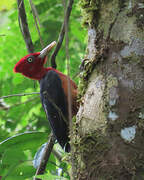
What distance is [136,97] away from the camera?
7.34 ft

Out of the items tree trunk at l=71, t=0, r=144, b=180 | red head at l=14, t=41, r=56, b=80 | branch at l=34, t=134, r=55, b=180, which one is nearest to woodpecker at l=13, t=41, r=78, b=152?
red head at l=14, t=41, r=56, b=80

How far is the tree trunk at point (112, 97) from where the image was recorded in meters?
2.14

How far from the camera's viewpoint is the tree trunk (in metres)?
2.14

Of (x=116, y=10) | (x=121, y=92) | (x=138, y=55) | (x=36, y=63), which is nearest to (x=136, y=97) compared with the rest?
(x=121, y=92)

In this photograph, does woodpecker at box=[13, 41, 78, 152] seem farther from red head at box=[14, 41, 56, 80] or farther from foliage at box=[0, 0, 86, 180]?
foliage at box=[0, 0, 86, 180]

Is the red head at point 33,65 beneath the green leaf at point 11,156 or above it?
above

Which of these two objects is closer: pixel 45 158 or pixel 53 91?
pixel 45 158

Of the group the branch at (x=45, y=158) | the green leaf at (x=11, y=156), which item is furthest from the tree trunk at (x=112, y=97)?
the green leaf at (x=11, y=156)

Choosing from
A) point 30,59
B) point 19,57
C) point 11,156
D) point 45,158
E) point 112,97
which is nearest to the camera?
point 112,97

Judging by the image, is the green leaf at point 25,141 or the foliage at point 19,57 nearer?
the green leaf at point 25,141

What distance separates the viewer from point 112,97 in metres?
2.30

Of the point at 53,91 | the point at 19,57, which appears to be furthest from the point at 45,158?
the point at 19,57

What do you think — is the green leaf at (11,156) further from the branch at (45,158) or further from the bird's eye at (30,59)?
the bird's eye at (30,59)

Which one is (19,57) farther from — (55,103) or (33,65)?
(55,103)
